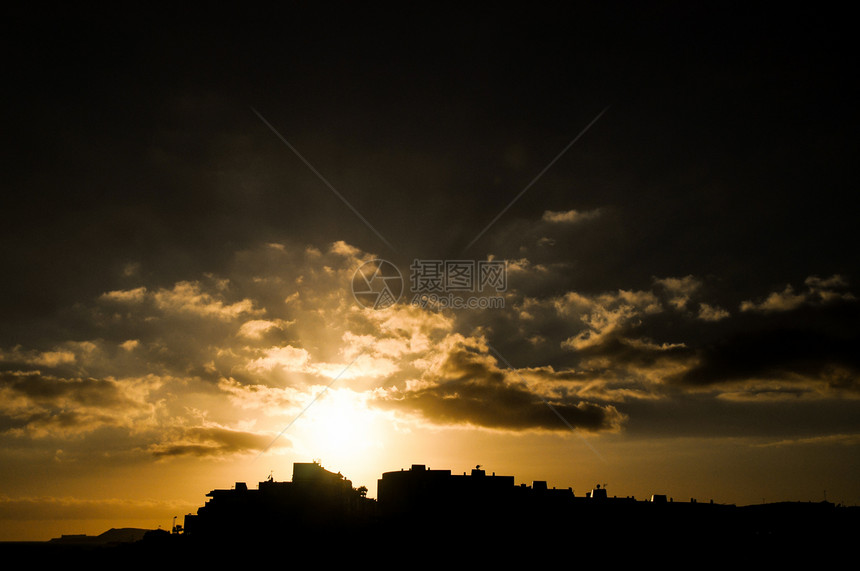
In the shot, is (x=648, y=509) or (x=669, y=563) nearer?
(x=669, y=563)

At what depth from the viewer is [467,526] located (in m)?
90.2

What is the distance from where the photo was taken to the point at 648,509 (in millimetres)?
100500

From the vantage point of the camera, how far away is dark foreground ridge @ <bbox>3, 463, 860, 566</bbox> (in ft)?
279

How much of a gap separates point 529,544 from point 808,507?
50.9 meters

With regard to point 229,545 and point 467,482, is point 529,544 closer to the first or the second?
point 467,482

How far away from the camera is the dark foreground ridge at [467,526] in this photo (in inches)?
3354

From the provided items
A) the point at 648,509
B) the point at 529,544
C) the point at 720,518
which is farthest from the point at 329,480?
the point at 720,518

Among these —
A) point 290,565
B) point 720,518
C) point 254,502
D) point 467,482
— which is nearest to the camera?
point 290,565

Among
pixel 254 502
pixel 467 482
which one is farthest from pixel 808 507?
pixel 254 502

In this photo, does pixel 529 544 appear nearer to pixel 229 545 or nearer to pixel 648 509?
pixel 648 509

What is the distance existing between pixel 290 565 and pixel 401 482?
21545 millimetres

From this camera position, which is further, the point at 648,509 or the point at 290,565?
the point at 648,509

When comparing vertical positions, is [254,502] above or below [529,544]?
above

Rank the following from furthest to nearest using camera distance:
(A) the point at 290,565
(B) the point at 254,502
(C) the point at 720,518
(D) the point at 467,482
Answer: (C) the point at 720,518 → (D) the point at 467,482 → (B) the point at 254,502 → (A) the point at 290,565
